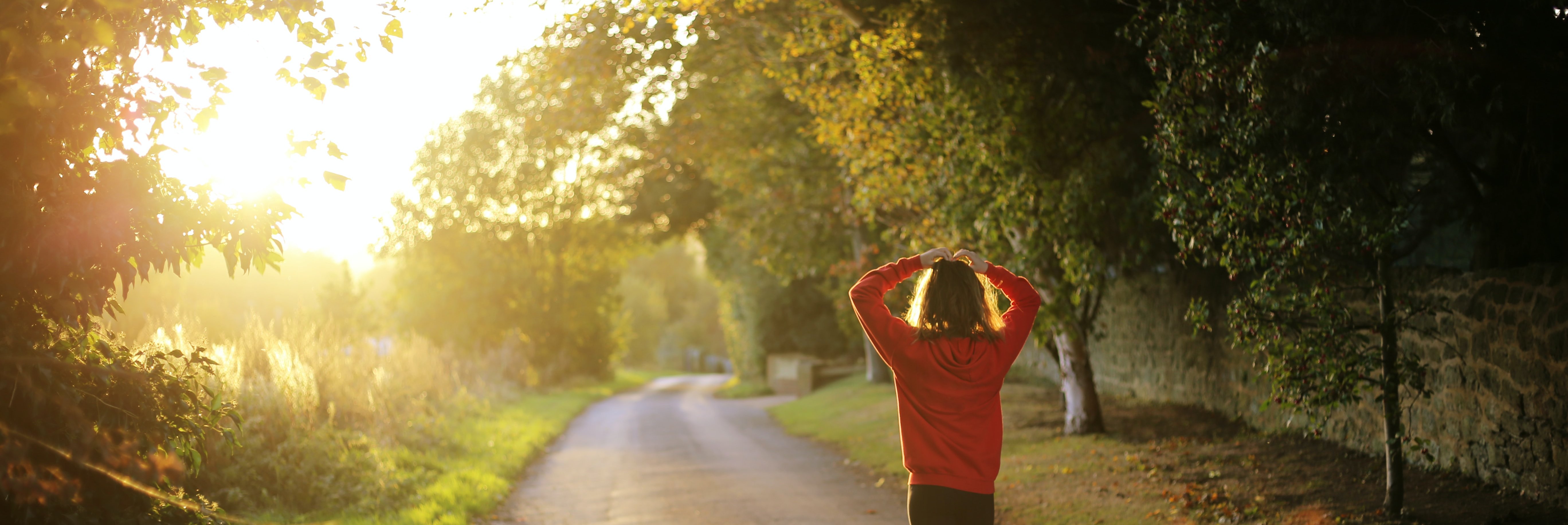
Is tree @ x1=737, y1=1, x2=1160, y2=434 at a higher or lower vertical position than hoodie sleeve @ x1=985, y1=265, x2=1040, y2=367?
higher

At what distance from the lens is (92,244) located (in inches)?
169

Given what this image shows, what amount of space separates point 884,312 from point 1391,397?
4849 millimetres

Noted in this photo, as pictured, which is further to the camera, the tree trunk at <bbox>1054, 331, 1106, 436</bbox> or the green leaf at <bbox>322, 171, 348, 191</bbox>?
the tree trunk at <bbox>1054, 331, 1106, 436</bbox>

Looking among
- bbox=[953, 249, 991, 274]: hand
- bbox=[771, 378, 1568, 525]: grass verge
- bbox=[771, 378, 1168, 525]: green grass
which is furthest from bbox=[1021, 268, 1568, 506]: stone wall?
bbox=[953, 249, 991, 274]: hand

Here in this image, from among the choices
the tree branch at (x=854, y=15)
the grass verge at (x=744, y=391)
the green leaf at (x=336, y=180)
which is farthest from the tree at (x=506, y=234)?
the green leaf at (x=336, y=180)

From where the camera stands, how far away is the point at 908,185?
12.2 meters

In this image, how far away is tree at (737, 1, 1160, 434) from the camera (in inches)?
417

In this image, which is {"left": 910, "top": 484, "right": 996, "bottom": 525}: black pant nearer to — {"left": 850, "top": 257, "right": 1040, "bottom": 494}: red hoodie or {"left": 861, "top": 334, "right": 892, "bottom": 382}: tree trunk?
{"left": 850, "top": 257, "right": 1040, "bottom": 494}: red hoodie

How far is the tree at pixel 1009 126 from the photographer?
10.6 m

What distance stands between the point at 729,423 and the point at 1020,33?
40.7 ft

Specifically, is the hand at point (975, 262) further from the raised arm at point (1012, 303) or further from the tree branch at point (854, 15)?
the tree branch at point (854, 15)

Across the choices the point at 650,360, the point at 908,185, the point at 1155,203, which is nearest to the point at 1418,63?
the point at 1155,203

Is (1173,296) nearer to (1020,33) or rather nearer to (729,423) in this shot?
(1020,33)

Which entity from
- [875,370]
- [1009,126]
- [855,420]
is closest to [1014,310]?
[1009,126]
